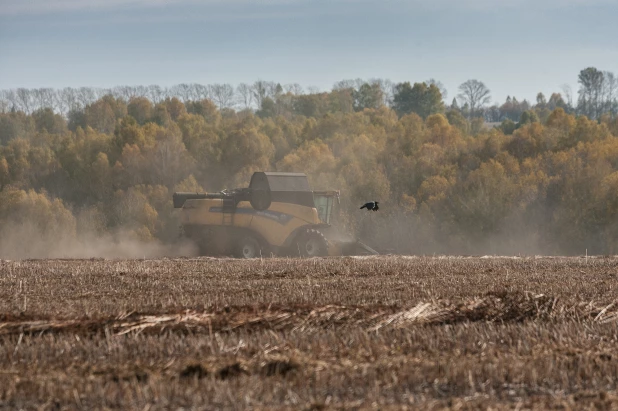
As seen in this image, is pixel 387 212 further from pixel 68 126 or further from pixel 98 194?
pixel 68 126

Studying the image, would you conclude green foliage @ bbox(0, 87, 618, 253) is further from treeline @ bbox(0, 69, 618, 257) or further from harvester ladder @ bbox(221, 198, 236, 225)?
harvester ladder @ bbox(221, 198, 236, 225)

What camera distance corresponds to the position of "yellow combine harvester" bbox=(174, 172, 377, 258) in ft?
80.9

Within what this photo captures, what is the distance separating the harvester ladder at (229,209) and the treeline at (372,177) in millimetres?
16142

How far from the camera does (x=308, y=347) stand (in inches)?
329

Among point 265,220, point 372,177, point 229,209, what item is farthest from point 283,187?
point 372,177

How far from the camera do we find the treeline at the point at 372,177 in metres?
46.3

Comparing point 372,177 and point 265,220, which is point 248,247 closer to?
point 265,220

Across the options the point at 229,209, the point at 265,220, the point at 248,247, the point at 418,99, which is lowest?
the point at 248,247

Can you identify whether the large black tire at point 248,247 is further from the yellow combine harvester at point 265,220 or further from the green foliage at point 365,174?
the green foliage at point 365,174

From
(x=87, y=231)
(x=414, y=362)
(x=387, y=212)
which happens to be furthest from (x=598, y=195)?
(x=414, y=362)

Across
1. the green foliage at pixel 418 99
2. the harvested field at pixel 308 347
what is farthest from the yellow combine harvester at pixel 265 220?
the green foliage at pixel 418 99

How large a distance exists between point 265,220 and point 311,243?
138 cm

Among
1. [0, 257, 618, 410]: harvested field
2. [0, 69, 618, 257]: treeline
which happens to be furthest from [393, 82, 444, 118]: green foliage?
[0, 257, 618, 410]: harvested field

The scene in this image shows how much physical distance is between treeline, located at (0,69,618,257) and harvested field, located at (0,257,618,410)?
1119 inches
